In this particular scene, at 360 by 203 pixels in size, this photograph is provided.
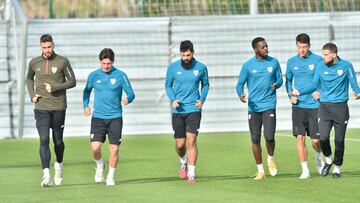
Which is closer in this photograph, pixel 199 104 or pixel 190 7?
pixel 199 104

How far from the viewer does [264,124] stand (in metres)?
18.0

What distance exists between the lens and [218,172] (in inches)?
752

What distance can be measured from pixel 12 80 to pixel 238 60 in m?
5.78

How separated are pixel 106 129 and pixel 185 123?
4.37 feet

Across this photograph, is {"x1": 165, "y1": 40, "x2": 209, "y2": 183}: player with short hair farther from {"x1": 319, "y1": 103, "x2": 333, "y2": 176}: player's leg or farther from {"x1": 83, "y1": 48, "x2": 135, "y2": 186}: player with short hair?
{"x1": 319, "y1": 103, "x2": 333, "y2": 176}: player's leg

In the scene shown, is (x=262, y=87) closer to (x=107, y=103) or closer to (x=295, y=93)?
(x=295, y=93)

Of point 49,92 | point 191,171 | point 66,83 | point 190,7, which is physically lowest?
point 191,171

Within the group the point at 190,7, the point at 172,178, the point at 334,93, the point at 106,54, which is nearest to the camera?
the point at 106,54

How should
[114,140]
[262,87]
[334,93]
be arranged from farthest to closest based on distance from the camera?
[262,87], [334,93], [114,140]

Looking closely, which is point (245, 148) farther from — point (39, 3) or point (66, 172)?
point (39, 3)

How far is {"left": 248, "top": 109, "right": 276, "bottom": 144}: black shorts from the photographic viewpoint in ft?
58.8

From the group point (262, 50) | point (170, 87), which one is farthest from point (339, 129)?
point (170, 87)

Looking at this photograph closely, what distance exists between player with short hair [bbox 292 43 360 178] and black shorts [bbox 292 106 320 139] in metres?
0.58

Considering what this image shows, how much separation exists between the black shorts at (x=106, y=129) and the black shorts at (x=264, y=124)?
210cm
